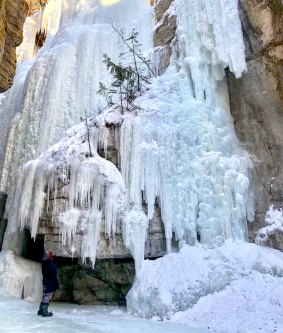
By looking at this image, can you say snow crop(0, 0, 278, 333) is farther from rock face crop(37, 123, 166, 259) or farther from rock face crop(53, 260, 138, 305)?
rock face crop(53, 260, 138, 305)

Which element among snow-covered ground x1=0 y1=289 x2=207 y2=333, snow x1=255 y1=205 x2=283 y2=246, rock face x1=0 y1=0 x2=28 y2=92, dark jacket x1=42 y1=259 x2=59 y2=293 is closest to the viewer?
snow-covered ground x1=0 y1=289 x2=207 y2=333

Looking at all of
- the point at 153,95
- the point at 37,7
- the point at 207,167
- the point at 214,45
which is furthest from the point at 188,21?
the point at 37,7

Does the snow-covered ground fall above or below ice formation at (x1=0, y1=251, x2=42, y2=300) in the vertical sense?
below

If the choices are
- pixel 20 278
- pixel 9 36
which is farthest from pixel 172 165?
pixel 20 278

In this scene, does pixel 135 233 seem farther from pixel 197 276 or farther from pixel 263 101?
pixel 263 101

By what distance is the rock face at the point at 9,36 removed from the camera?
25.5 feet

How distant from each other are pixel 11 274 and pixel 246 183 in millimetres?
6568

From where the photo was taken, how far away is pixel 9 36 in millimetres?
8172

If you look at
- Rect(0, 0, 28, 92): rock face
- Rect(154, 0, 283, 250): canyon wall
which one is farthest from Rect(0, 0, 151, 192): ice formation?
Rect(0, 0, 28, 92): rock face

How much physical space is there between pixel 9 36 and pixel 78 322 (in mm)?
5860

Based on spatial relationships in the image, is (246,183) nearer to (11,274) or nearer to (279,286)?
(279,286)

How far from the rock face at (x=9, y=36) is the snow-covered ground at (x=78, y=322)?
4482 mm

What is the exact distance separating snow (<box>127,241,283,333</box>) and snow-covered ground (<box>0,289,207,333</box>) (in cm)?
46

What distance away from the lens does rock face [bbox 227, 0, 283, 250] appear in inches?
387
